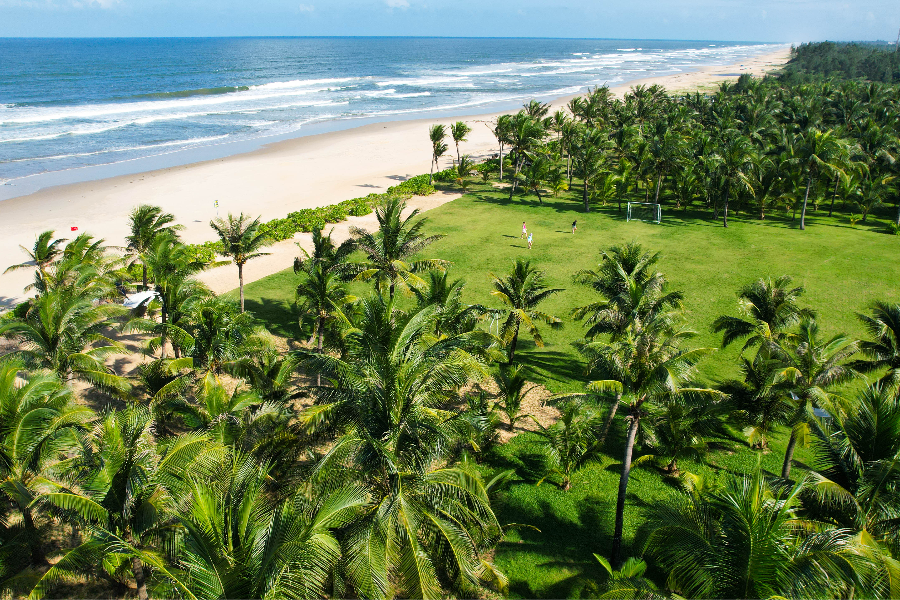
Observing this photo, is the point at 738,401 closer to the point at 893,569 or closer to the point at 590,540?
the point at 590,540

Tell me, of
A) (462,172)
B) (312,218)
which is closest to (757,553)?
(312,218)

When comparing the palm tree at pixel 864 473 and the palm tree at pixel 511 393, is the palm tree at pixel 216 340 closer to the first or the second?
the palm tree at pixel 511 393

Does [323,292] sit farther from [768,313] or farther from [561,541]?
[768,313]

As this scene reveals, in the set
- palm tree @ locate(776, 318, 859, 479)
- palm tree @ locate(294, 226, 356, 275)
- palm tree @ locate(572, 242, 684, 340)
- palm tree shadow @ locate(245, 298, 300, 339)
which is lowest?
palm tree shadow @ locate(245, 298, 300, 339)

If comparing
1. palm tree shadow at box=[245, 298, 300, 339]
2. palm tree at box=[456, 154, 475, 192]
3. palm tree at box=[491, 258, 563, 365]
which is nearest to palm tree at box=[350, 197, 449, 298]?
palm tree at box=[491, 258, 563, 365]

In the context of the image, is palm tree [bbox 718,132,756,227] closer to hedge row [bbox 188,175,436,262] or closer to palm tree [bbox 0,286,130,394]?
hedge row [bbox 188,175,436,262]
